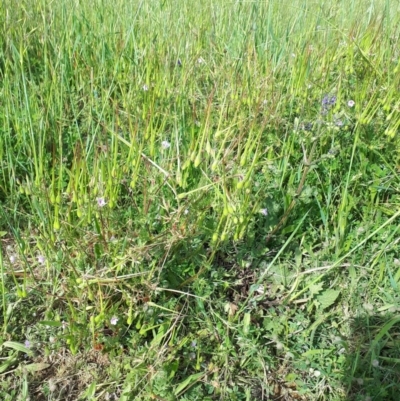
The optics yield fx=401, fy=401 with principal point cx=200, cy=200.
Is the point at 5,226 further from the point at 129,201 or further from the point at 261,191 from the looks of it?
the point at 261,191

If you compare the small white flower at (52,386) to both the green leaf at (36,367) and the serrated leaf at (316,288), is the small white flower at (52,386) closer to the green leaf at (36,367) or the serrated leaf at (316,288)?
the green leaf at (36,367)

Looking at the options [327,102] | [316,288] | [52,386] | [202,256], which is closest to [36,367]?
[52,386]

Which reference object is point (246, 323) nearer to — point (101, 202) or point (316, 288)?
point (316, 288)

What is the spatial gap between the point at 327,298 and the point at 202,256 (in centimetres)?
39

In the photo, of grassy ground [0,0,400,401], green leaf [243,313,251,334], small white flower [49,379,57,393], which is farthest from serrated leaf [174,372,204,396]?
small white flower [49,379,57,393]

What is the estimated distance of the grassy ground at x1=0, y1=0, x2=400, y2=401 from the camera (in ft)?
3.45

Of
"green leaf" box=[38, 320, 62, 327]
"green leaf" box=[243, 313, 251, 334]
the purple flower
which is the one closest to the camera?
"green leaf" box=[38, 320, 62, 327]

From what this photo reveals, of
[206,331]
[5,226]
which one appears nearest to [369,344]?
[206,331]

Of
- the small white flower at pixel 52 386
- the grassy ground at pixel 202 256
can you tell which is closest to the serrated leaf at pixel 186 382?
the grassy ground at pixel 202 256

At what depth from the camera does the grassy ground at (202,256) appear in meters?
1.05

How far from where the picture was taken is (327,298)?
3.93 ft

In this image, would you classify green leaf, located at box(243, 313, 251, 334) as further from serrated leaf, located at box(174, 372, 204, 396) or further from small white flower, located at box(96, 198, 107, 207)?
small white flower, located at box(96, 198, 107, 207)

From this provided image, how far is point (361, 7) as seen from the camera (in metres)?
2.55

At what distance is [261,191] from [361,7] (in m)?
1.95
